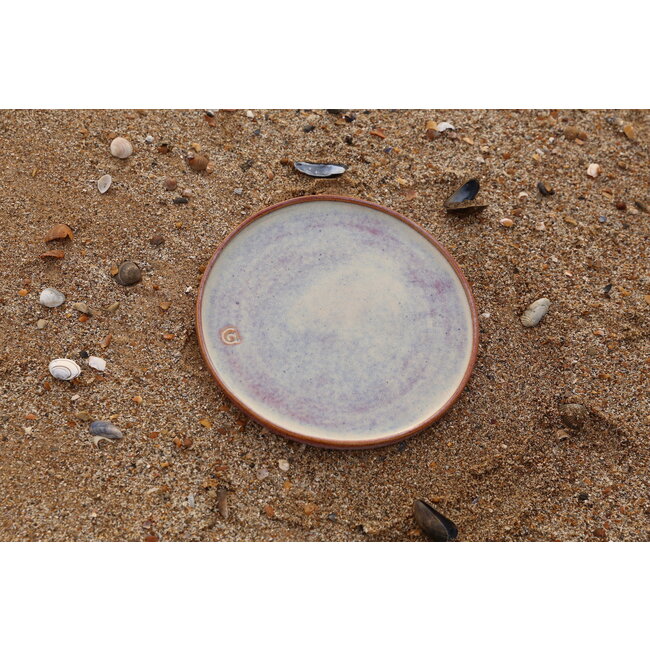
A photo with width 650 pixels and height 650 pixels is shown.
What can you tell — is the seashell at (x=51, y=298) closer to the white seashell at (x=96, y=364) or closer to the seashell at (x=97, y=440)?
the white seashell at (x=96, y=364)

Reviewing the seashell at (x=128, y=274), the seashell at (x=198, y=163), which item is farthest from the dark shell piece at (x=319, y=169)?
the seashell at (x=128, y=274)

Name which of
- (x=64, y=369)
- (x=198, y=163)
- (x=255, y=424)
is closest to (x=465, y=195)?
(x=198, y=163)

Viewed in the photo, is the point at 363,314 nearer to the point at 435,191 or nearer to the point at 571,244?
the point at 435,191

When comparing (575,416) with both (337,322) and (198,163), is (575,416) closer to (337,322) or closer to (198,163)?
(337,322)

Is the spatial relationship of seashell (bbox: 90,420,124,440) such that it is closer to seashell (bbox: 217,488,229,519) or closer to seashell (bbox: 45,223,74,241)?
seashell (bbox: 217,488,229,519)

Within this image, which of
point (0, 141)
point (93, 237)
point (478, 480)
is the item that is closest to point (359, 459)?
point (478, 480)

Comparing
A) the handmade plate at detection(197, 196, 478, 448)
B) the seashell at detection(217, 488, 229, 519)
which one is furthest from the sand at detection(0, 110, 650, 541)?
the handmade plate at detection(197, 196, 478, 448)
